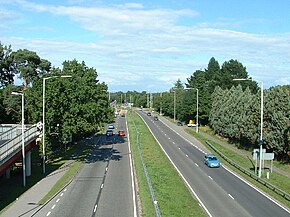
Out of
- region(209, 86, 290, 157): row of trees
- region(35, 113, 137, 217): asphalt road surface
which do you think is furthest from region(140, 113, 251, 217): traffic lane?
region(209, 86, 290, 157): row of trees

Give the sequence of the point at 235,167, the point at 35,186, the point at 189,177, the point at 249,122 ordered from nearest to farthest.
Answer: the point at 35,186, the point at 189,177, the point at 235,167, the point at 249,122

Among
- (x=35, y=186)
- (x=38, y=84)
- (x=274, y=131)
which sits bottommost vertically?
(x=35, y=186)

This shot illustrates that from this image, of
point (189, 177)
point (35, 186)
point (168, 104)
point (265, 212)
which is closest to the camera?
point (265, 212)

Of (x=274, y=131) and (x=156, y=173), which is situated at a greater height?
(x=274, y=131)

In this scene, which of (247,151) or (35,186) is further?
(247,151)

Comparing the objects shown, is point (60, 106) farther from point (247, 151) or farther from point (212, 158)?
point (247, 151)

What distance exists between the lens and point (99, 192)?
35.4 metres

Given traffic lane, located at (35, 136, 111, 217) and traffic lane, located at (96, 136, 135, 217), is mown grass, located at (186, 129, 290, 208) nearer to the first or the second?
traffic lane, located at (96, 136, 135, 217)

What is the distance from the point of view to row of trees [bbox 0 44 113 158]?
5150 centimetres

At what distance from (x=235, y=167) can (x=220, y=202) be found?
18119mm

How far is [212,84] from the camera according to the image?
129250mm

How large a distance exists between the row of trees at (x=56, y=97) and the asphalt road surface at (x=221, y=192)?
13102mm

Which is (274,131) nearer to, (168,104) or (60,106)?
(60,106)

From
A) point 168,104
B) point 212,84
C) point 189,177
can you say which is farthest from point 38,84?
point 168,104
